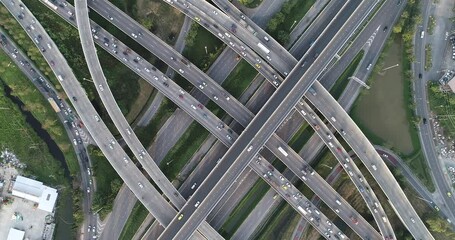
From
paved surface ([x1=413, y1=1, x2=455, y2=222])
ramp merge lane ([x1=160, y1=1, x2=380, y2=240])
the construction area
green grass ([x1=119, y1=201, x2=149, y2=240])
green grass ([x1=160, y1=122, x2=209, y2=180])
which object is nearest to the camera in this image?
ramp merge lane ([x1=160, y1=1, x2=380, y2=240])

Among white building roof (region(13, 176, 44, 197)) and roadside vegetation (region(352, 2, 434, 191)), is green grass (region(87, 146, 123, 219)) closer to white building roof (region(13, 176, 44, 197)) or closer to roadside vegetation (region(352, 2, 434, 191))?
white building roof (region(13, 176, 44, 197))

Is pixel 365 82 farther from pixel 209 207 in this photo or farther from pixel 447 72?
pixel 209 207

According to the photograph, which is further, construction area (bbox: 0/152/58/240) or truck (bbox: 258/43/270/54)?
truck (bbox: 258/43/270/54)

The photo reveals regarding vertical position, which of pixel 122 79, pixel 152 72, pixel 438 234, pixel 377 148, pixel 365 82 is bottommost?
pixel 122 79

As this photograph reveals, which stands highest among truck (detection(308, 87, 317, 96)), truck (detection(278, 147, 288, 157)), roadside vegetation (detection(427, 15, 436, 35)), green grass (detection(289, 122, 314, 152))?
roadside vegetation (detection(427, 15, 436, 35))

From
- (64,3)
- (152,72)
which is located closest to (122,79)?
(152,72)

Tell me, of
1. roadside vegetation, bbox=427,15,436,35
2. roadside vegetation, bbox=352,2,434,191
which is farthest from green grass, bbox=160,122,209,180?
roadside vegetation, bbox=427,15,436,35

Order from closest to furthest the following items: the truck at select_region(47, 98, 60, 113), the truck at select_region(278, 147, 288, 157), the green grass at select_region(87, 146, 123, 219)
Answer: the green grass at select_region(87, 146, 123, 219), the truck at select_region(278, 147, 288, 157), the truck at select_region(47, 98, 60, 113)
